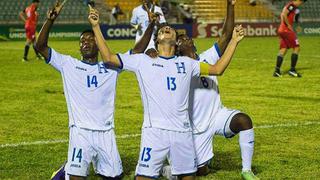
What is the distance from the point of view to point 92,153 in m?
7.17

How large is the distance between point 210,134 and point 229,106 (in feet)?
19.9

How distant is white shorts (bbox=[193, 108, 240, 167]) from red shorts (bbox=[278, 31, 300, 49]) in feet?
39.7

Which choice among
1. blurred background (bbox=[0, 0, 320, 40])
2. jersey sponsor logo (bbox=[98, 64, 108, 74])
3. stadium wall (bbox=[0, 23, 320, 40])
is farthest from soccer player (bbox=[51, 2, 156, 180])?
stadium wall (bbox=[0, 23, 320, 40])

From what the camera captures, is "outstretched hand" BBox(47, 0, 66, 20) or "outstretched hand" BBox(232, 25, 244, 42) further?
"outstretched hand" BBox(232, 25, 244, 42)

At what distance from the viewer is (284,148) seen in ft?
32.4

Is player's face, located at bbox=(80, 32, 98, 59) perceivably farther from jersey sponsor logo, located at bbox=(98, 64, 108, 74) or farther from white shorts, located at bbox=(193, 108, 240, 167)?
white shorts, located at bbox=(193, 108, 240, 167)

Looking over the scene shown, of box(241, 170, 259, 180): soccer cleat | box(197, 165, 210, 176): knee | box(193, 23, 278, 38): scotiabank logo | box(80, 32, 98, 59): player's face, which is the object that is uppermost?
box(80, 32, 98, 59): player's face

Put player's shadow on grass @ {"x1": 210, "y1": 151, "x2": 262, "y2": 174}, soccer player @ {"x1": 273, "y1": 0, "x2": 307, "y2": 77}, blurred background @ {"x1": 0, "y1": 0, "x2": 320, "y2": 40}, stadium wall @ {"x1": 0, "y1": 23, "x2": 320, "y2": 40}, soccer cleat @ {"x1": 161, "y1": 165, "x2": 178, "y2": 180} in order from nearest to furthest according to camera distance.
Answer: soccer cleat @ {"x1": 161, "y1": 165, "x2": 178, "y2": 180}
player's shadow on grass @ {"x1": 210, "y1": 151, "x2": 262, "y2": 174}
soccer player @ {"x1": 273, "y1": 0, "x2": 307, "y2": 77}
stadium wall @ {"x1": 0, "y1": 23, "x2": 320, "y2": 40}
blurred background @ {"x1": 0, "y1": 0, "x2": 320, "y2": 40}

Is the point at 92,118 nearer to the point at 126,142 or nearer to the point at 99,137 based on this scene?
the point at 99,137

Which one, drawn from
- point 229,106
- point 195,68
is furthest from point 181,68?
point 229,106

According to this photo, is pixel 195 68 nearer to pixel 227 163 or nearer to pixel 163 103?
pixel 163 103

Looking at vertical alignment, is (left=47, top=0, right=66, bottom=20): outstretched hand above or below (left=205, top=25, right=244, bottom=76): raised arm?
above

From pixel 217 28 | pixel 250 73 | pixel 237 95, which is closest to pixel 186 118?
pixel 237 95

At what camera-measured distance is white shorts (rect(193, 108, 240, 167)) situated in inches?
318
